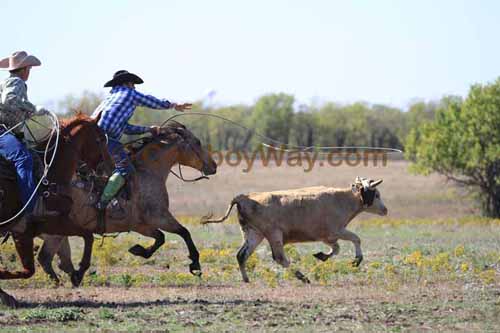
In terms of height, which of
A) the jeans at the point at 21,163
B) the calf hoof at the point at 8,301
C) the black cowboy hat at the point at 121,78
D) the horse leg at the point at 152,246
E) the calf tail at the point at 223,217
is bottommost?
the calf hoof at the point at 8,301

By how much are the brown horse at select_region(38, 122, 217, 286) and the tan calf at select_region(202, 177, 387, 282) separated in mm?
1046

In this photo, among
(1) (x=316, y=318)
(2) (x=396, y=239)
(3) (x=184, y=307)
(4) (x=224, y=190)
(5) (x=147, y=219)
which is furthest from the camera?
(4) (x=224, y=190)

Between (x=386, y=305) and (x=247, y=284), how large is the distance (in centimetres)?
372

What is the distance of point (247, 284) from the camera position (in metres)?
16.7

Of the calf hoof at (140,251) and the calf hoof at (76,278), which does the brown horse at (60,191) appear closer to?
the calf hoof at (76,278)

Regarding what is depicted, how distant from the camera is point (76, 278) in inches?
613

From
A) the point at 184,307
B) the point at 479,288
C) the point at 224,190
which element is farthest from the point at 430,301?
the point at 224,190

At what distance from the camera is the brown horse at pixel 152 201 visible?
16281 mm

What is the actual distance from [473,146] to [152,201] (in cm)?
3053

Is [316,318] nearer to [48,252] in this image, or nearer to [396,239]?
[48,252]

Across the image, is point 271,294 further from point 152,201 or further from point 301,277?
point 152,201

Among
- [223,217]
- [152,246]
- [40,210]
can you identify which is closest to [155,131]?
[152,246]

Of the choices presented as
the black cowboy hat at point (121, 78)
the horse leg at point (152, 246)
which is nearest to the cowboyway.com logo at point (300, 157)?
the black cowboy hat at point (121, 78)

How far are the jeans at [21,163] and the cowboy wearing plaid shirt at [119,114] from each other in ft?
8.12
